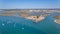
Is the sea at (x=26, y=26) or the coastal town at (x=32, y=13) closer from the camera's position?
the sea at (x=26, y=26)

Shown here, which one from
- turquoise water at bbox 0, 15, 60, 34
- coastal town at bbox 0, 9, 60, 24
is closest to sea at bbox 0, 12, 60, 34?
turquoise water at bbox 0, 15, 60, 34

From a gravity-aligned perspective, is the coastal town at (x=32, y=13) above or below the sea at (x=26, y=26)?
above

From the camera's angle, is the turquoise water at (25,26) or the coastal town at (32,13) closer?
the turquoise water at (25,26)

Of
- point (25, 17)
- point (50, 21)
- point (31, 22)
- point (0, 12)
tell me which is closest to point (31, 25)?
point (31, 22)

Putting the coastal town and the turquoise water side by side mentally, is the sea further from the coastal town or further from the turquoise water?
the coastal town

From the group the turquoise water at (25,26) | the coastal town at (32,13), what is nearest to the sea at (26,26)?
the turquoise water at (25,26)

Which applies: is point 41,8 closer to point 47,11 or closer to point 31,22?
point 47,11

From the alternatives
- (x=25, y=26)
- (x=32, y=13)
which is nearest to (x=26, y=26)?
(x=25, y=26)

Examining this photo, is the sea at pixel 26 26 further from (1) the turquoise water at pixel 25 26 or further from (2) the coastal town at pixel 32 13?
(2) the coastal town at pixel 32 13

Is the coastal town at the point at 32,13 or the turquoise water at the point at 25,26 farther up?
the coastal town at the point at 32,13
